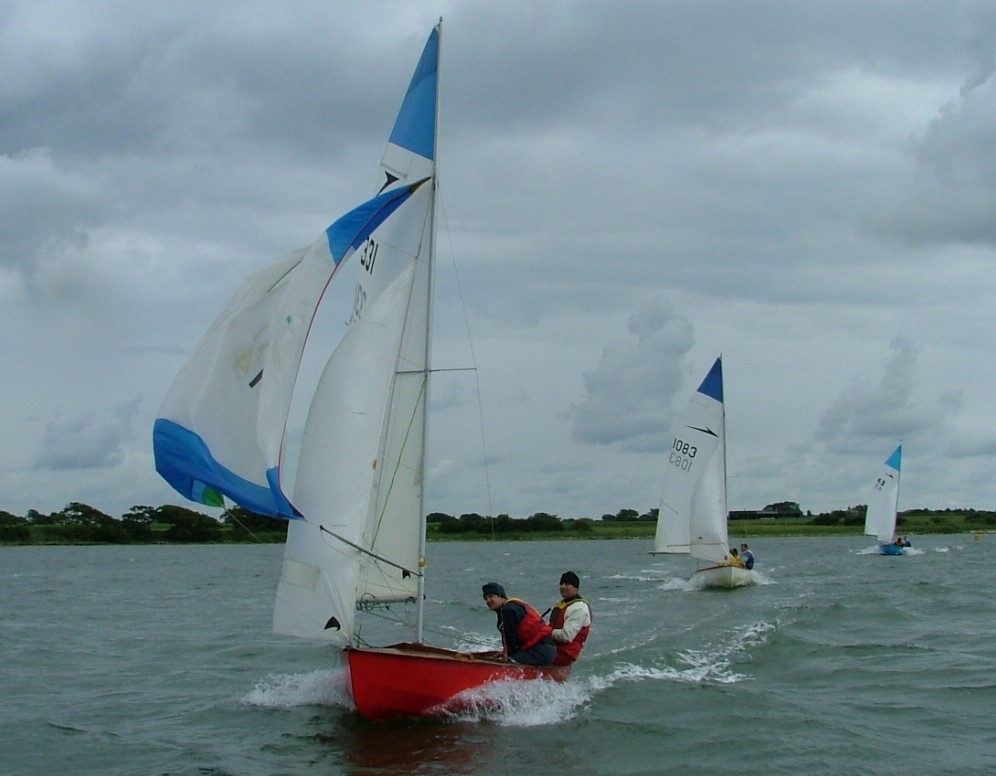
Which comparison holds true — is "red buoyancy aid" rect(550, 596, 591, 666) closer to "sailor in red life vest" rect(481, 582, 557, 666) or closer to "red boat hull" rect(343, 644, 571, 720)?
"sailor in red life vest" rect(481, 582, 557, 666)

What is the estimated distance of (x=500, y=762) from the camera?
11.9m

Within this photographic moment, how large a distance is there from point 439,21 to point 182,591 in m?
28.0

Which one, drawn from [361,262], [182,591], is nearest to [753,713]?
[361,262]

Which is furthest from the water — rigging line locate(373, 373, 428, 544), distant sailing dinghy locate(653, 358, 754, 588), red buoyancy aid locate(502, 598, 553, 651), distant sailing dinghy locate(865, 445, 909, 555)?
distant sailing dinghy locate(865, 445, 909, 555)

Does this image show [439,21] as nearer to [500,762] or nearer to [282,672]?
[500,762]

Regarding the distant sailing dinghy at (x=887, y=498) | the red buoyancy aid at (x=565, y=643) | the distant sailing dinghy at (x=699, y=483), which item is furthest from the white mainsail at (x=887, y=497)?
the red buoyancy aid at (x=565, y=643)

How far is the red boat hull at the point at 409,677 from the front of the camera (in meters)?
12.5

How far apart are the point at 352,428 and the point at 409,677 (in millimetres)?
2913

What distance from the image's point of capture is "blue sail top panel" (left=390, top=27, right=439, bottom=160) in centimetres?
1380

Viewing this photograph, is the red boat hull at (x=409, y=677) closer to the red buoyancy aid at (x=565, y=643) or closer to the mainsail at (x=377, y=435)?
the mainsail at (x=377, y=435)

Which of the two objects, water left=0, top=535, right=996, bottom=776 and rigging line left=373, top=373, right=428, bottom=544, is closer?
water left=0, top=535, right=996, bottom=776

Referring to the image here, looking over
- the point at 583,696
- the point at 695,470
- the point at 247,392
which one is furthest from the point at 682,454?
the point at 247,392

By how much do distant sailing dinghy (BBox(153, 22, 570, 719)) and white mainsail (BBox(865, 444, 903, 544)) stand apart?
164ft

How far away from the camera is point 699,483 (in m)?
35.3
